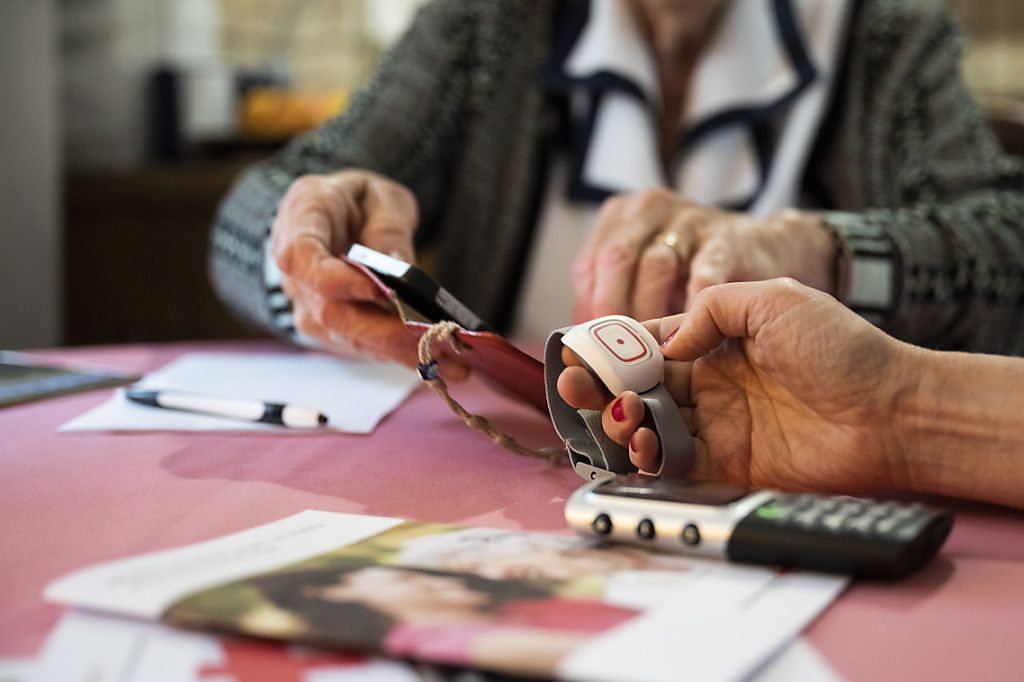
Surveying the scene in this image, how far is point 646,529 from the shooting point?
0.51m

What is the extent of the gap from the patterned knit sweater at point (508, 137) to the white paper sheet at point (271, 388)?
17 cm

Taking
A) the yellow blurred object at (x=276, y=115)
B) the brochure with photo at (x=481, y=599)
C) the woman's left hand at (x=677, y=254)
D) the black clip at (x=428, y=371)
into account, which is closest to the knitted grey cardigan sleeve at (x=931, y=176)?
the woman's left hand at (x=677, y=254)

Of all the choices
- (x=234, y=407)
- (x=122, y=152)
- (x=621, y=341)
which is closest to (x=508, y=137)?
(x=234, y=407)

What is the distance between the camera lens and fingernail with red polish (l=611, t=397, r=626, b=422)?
1.98 ft

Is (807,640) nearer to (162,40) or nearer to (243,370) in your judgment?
(243,370)

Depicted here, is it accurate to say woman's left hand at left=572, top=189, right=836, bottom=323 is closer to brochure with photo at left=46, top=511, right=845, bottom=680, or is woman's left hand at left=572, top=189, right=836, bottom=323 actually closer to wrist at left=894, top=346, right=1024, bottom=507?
wrist at left=894, top=346, right=1024, bottom=507

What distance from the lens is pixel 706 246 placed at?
0.89 meters

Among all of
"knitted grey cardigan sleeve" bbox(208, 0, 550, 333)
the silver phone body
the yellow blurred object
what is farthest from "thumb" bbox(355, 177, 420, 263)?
the yellow blurred object

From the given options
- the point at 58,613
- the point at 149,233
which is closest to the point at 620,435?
the point at 58,613

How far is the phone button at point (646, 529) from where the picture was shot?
20.2 inches

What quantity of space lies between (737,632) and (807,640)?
0.03 m

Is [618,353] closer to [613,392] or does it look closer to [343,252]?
[613,392]

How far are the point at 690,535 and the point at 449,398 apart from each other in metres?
0.27

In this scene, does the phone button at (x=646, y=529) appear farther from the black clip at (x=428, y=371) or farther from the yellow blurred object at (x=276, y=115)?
the yellow blurred object at (x=276, y=115)
